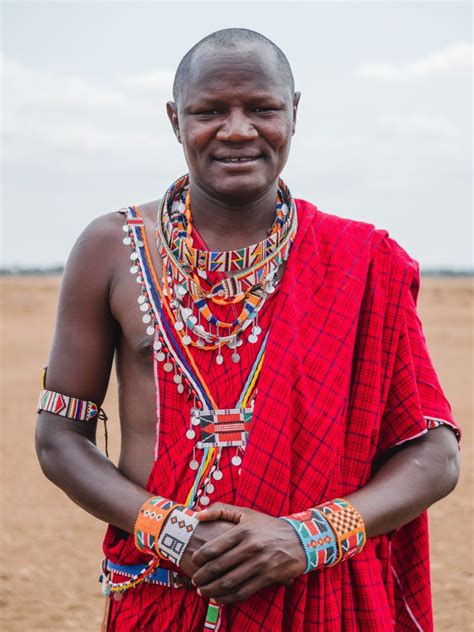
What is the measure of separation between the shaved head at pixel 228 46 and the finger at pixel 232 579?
1524 mm

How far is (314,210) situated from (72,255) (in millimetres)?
893

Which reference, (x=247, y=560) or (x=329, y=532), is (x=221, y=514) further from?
(x=329, y=532)

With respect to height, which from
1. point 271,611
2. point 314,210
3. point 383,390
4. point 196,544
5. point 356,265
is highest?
point 314,210

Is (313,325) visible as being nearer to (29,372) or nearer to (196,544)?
(196,544)

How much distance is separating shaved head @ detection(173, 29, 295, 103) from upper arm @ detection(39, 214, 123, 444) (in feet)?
2.02

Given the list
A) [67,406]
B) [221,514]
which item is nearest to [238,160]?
[67,406]

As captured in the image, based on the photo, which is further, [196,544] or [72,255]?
[72,255]

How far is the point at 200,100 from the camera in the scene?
2635mm

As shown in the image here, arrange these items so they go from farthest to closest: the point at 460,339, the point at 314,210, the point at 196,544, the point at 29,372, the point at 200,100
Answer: the point at 460,339 < the point at 29,372 < the point at 314,210 < the point at 200,100 < the point at 196,544

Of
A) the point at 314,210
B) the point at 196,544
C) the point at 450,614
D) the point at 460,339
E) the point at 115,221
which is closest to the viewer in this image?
the point at 196,544

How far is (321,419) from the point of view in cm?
257

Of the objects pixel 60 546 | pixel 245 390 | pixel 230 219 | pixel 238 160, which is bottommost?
pixel 60 546

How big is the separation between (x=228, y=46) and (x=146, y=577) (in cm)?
171

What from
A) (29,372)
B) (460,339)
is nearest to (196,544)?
(29,372)
